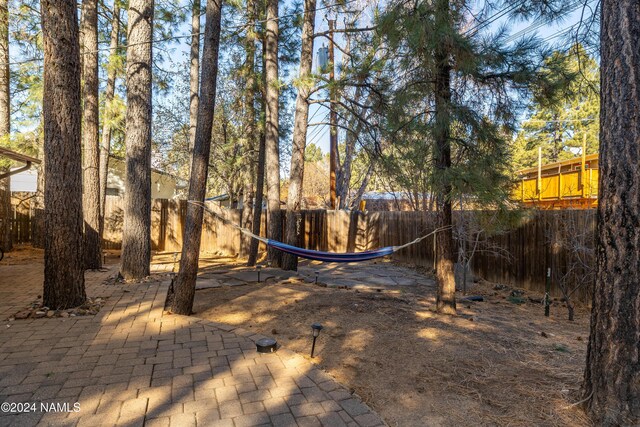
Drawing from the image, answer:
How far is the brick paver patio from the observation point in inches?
76.1

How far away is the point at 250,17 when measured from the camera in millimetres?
8070

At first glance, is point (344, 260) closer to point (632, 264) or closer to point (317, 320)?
point (317, 320)

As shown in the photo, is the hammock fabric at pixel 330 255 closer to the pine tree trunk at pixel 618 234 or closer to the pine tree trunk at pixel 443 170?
the pine tree trunk at pixel 443 170

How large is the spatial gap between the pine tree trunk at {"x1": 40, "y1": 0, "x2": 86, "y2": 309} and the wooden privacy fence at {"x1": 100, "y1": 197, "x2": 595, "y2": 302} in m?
1.75

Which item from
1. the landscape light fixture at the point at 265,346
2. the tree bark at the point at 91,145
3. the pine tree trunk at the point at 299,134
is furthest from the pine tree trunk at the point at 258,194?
the landscape light fixture at the point at 265,346

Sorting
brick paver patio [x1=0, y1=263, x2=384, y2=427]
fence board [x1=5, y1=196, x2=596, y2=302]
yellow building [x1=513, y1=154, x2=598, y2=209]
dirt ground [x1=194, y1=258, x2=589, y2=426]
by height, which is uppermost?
yellow building [x1=513, y1=154, x2=598, y2=209]

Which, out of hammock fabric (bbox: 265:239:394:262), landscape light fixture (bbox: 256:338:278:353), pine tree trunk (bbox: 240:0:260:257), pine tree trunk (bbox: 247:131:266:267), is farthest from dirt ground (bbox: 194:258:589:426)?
pine tree trunk (bbox: 240:0:260:257)

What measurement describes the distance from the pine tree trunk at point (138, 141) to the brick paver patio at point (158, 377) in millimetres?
1967

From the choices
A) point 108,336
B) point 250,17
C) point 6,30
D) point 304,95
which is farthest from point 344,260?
point 6,30

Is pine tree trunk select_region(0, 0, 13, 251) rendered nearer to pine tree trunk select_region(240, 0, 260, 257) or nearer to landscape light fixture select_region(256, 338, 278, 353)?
pine tree trunk select_region(240, 0, 260, 257)

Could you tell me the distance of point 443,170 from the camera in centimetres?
377

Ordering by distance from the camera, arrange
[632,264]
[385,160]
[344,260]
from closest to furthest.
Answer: [632,264] < [344,260] < [385,160]

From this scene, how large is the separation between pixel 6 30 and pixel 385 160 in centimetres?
962

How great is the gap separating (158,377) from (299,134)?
522 centimetres
